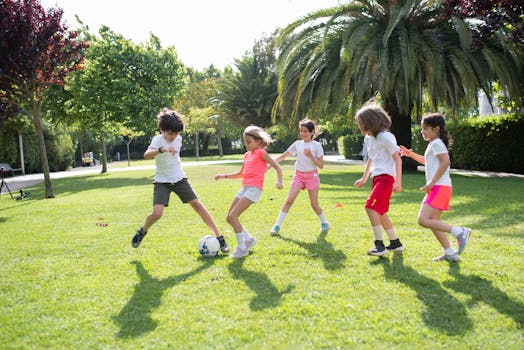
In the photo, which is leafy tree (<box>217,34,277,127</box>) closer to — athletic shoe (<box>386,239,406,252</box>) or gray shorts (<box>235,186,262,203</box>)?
gray shorts (<box>235,186,262,203</box>)

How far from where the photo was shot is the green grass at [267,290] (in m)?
3.06

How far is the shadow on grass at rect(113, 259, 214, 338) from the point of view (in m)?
3.26

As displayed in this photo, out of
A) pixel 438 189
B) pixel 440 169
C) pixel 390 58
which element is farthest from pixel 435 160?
pixel 390 58

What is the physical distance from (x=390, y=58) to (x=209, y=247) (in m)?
11.9

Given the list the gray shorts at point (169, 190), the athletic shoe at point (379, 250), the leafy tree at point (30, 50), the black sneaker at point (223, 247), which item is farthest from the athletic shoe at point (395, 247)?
the leafy tree at point (30, 50)

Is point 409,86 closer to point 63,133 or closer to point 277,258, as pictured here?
point 277,258

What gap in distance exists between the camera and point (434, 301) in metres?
3.60

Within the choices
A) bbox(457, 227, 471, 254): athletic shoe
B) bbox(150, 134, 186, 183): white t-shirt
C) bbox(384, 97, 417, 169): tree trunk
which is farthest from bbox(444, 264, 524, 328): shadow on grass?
bbox(384, 97, 417, 169): tree trunk

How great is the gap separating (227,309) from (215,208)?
590 centimetres

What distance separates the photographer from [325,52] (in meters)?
16.3

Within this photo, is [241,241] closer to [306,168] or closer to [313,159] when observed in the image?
[313,159]

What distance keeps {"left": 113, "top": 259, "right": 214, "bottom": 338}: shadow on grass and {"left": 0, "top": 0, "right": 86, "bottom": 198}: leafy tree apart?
9.70 m

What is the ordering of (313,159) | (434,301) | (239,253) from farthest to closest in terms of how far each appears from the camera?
(313,159), (239,253), (434,301)

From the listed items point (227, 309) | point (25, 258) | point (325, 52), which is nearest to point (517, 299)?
point (227, 309)
